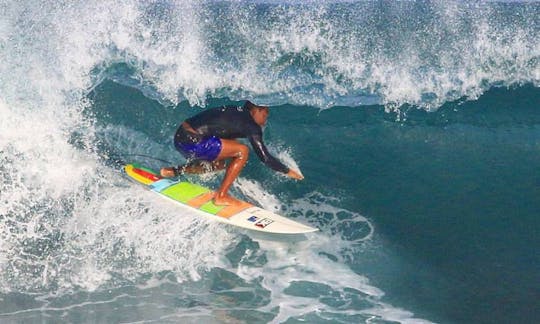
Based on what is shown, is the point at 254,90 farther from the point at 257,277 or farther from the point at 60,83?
the point at 257,277

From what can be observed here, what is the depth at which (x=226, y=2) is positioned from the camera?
1228 centimetres

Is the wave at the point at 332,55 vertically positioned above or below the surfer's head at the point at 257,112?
above

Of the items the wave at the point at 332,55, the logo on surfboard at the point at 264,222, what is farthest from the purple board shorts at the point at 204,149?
the wave at the point at 332,55

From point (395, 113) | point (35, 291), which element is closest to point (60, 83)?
point (35, 291)

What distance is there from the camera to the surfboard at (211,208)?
7.32 metres

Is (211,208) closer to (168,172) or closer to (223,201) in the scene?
(223,201)

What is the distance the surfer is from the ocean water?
599 millimetres

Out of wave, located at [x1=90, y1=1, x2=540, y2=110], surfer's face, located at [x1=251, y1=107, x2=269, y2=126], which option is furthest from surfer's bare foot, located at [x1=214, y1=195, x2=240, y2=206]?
wave, located at [x1=90, y1=1, x2=540, y2=110]

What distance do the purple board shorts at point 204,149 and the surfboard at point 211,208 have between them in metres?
0.40

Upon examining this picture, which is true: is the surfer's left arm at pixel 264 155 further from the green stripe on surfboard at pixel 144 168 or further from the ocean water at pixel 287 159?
the green stripe on surfboard at pixel 144 168

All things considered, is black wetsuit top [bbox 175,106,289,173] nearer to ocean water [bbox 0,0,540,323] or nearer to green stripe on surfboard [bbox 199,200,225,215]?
green stripe on surfboard [bbox 199,200,225,215]

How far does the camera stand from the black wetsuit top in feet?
24.0

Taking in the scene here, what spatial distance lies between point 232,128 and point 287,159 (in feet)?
4.94

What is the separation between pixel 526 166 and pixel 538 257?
182 centimetres
